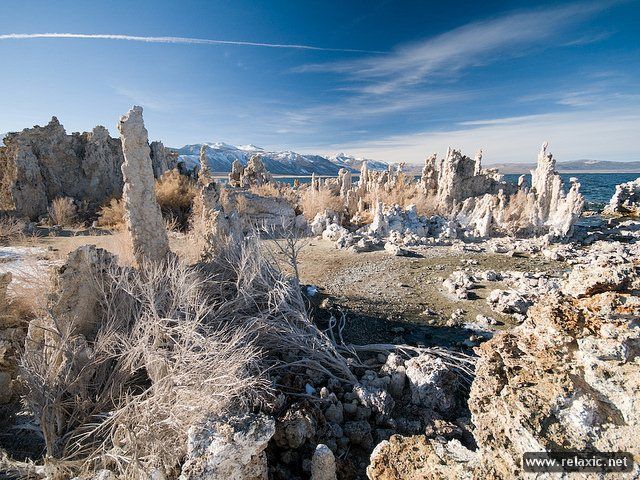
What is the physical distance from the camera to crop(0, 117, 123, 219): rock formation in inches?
486

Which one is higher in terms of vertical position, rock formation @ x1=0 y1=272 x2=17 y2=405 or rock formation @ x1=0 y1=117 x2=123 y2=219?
rock formation @ x1=0 y1=117 x2=123 y2=219

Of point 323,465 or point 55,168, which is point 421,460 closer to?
point 323,465

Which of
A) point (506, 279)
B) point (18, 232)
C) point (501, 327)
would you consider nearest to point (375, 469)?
point (501, 327)

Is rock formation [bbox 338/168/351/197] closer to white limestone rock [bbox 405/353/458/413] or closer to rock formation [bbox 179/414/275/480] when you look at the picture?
white limestone rock [bbox 405/353/458/413]

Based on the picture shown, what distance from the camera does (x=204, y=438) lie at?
6.50 ft

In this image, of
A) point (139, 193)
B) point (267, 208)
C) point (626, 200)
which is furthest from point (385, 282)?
point (626, 200)

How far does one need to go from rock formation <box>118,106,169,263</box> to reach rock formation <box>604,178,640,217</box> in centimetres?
2275

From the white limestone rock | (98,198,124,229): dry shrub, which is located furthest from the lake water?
(98,198,124,229): dry shrub

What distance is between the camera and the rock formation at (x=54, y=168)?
40.5 feet

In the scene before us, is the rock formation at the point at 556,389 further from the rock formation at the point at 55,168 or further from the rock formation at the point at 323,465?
the rock formation at the point at 55,168

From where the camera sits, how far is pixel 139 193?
16.7 ft

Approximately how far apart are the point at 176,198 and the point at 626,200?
23.5 metres

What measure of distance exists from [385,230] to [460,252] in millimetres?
2518

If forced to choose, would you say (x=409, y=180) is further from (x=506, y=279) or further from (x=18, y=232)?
(x=18, y=232)
